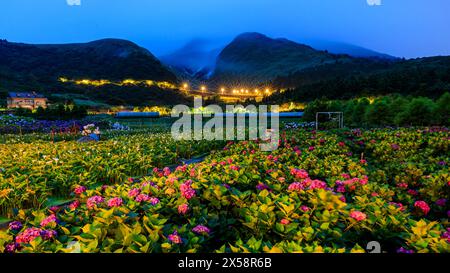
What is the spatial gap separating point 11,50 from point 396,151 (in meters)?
178

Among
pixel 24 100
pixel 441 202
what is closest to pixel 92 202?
pixel 441 202

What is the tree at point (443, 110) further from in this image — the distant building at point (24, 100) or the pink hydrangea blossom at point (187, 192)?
the distant building at point (24, 100)

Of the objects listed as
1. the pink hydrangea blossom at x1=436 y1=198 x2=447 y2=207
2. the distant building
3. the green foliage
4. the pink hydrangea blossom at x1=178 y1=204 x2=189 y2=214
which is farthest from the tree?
the distant building

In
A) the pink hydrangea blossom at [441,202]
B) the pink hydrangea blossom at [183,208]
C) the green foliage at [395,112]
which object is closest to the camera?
the pink hydrangea blossom at [183,208]

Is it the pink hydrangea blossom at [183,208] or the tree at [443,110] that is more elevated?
the tree at [443,110]

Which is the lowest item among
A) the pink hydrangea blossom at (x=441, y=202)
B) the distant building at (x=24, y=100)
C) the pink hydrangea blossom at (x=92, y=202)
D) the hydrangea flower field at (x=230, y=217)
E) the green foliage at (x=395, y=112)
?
the pink hydrangea blossom at (x=441, y=202)

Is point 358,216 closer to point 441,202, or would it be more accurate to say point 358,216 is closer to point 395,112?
point 441,202

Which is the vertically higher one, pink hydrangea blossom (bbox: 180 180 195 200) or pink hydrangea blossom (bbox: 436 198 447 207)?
pink hydrangea blossom (bbox: 180 180 195 200)

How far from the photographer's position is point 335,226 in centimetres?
283

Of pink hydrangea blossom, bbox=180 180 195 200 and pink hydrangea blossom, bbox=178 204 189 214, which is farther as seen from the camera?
pink hydrangea blossom, bbox=180 180 195 200

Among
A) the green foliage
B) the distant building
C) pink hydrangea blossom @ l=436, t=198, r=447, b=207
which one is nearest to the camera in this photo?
pink hydrangea blossom @ l=436, t=198, r=447, b=207

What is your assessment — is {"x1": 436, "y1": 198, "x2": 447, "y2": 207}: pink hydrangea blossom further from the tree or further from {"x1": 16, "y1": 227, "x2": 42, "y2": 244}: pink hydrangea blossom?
the tree

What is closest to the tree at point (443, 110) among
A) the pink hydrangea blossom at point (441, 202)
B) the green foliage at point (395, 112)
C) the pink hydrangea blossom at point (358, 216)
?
the green foliage at point (395, 112)
